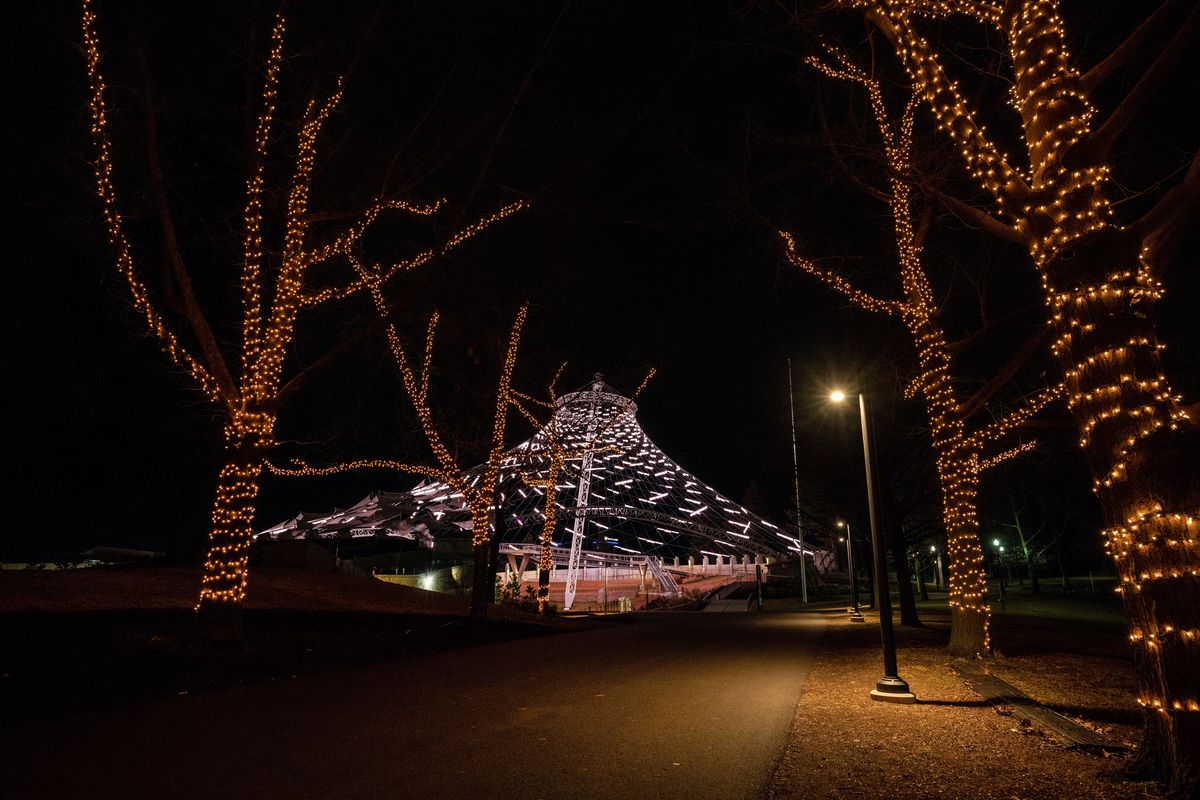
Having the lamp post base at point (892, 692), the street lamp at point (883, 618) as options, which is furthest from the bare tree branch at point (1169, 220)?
the lamp post base at point (892, 692)

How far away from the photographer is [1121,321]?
5.11 meters

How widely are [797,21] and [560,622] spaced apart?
644 inches

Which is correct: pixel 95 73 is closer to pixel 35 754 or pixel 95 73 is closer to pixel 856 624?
pixel 35 754

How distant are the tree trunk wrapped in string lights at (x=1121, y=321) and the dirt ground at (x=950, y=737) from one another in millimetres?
673

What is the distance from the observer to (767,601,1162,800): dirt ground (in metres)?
4.55

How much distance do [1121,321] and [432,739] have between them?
5.92 meters

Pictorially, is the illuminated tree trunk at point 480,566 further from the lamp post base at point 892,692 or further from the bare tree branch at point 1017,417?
the bare tree branch at point 1017,417

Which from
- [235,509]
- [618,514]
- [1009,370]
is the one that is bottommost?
[235,509]

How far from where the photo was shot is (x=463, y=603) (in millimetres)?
21797

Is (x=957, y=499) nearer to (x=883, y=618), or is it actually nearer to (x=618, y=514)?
(x=883, y=618)

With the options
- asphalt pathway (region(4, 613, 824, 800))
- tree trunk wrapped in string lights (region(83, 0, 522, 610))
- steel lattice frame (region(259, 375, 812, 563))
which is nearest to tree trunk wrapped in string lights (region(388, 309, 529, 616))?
tree trunk wrapped in string lights (region(83, 0, 522, 610))

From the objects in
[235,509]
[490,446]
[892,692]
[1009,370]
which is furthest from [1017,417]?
[490,446]

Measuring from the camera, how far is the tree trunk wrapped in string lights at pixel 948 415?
34.5 ft

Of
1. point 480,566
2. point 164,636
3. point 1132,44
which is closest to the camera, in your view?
point 1132,44
